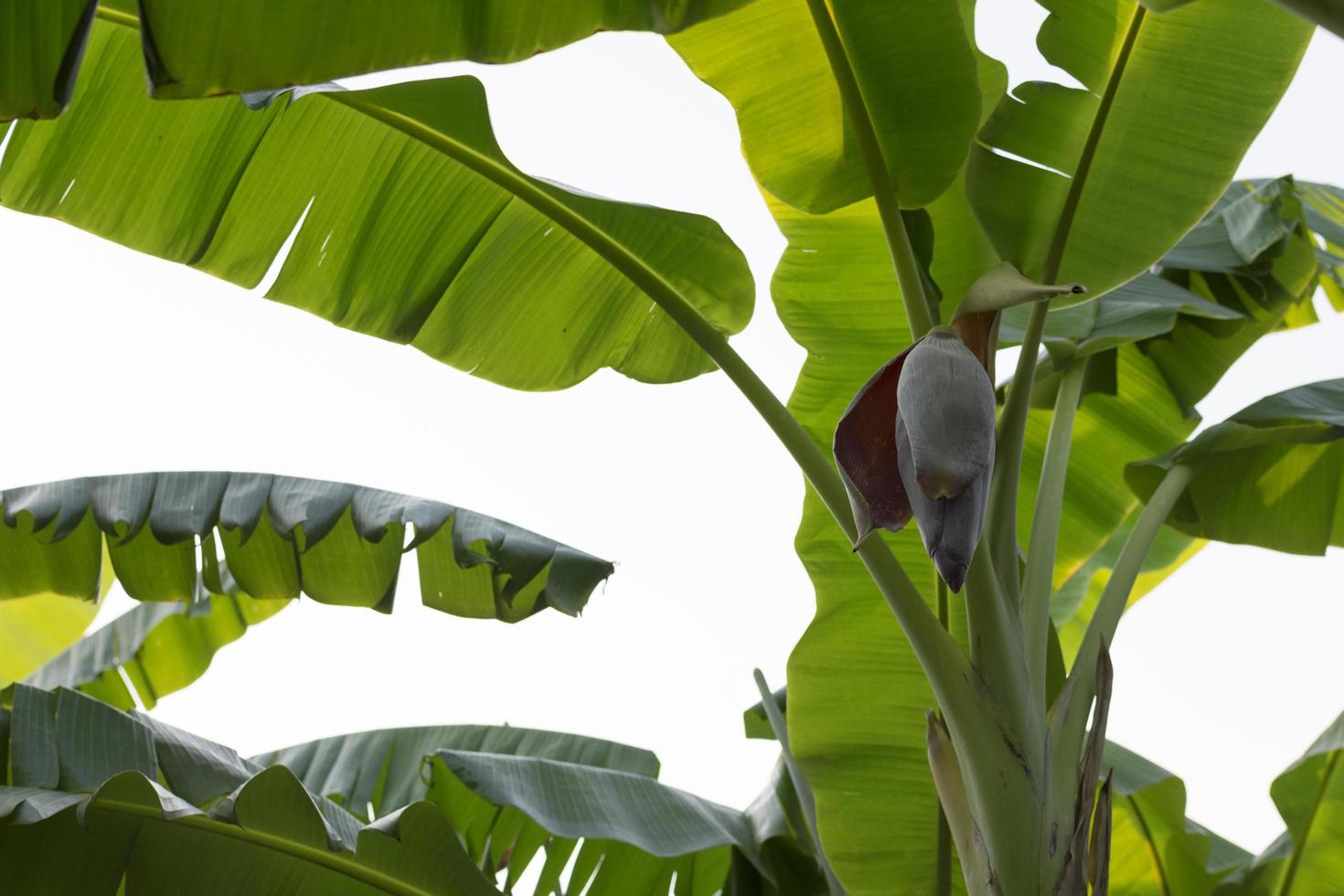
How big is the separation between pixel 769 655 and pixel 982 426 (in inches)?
95.5

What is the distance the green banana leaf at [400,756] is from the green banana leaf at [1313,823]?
1110mm

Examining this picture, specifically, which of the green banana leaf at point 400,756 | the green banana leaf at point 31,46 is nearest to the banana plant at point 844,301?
the green banana leaf at point 31,46

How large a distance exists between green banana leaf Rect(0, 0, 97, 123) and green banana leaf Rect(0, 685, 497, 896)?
742 millimetres

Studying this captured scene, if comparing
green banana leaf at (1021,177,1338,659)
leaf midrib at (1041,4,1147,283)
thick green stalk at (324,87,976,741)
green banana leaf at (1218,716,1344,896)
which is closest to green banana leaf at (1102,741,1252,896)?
green banana leaf at (1218,716,1344,896)

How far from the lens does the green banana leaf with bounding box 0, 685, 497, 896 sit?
4.25 ft

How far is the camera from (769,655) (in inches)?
121

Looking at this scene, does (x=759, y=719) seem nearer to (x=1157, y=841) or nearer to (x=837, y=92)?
(x=1157, y=841)

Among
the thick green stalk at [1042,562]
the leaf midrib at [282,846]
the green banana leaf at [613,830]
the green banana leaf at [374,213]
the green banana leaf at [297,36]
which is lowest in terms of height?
the leaf midrib at [282,846]

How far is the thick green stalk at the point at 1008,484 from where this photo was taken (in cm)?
123

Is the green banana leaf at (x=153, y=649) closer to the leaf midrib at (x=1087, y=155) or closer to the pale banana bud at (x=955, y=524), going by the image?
the leaf midrib at (x=1087, y=155)

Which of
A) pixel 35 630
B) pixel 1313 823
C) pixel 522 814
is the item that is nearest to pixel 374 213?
pixel 522 814

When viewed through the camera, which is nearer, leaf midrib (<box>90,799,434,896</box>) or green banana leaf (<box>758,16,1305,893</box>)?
leaf midrib (<box>90,799,434,896</box>)

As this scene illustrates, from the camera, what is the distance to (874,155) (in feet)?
4.26

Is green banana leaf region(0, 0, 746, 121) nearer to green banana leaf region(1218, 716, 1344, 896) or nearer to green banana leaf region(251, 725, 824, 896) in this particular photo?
green banana leaf region(251, 725, 824, 896)
